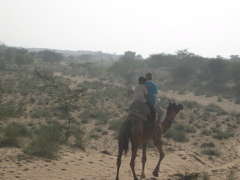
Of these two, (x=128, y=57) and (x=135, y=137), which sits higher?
(x=128, y=57)

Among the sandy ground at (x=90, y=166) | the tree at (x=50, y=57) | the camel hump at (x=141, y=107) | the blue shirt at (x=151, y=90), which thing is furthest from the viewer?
the tree at (x=50, y=57)

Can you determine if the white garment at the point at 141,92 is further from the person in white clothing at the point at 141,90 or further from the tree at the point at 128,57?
the tree at the point at 128,57

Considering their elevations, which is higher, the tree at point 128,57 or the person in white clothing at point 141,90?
the tree at point 128,57

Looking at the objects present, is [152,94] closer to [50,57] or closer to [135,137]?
[135,137]

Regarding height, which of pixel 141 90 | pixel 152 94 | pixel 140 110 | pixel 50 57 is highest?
pixel 50 57

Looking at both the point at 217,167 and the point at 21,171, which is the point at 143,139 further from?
the point at 217,167

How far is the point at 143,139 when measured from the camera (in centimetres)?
755

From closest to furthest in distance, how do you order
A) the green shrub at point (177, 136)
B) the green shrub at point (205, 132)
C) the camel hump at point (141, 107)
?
the camel hump at point (141, 107) < the green shrub at point (177, 136) < the green shrub at point (205, 132)

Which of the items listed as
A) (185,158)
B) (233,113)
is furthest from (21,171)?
(233,113)

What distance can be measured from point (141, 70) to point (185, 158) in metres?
52.6

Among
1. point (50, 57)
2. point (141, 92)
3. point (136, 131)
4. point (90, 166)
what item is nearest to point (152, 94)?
point (141, 92)

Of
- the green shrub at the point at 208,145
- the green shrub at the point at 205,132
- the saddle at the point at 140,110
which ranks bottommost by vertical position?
the green shrub at the point at 208,145

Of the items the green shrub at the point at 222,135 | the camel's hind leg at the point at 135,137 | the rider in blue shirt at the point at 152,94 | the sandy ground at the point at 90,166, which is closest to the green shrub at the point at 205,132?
the green shrub at the point at 222,135

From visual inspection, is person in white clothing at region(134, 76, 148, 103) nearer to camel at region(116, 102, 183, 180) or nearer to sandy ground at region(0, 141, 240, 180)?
camel at region(116, 102, 183, 180)
